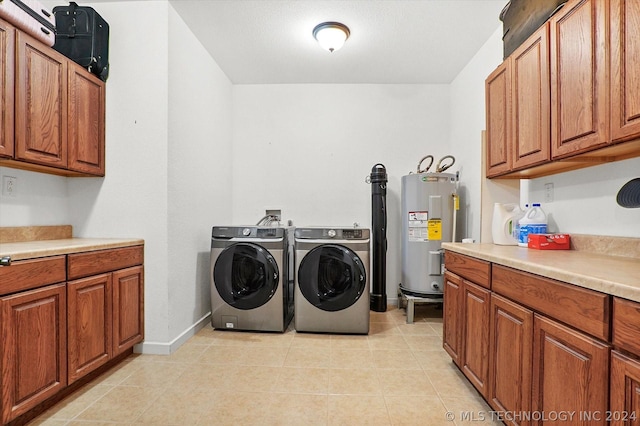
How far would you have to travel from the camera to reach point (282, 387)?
5.96 feet

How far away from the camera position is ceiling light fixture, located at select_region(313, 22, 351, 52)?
96.7 inches

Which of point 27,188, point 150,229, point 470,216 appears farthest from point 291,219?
point 27,188

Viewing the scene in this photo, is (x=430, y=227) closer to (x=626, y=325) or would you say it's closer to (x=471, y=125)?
(x=471, y=125)

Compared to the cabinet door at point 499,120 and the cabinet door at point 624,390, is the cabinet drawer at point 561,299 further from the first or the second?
the cabinet door at point 499,120

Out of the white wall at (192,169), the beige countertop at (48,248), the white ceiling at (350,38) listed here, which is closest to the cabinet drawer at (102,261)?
the beige countertop at (48,248)

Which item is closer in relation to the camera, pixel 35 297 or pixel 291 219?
pixel 35 297

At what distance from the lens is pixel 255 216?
3592 millimetres

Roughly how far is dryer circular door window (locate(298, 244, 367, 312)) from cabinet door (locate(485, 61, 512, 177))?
127cm

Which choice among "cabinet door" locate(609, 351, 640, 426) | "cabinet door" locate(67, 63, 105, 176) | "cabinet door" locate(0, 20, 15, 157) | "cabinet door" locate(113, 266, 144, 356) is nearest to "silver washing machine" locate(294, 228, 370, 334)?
"cabinet door" locate(113, 266, 144, 356)

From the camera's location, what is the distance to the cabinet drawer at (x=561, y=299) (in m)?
0.89

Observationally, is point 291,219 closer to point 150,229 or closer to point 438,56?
point 150,229

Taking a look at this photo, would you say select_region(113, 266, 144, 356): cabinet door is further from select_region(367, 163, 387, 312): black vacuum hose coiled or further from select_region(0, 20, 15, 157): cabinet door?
select_region(367, 163, 387, 312): black vacuum hose coiled

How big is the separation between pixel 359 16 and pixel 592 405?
104 inches

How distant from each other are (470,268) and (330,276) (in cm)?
121
